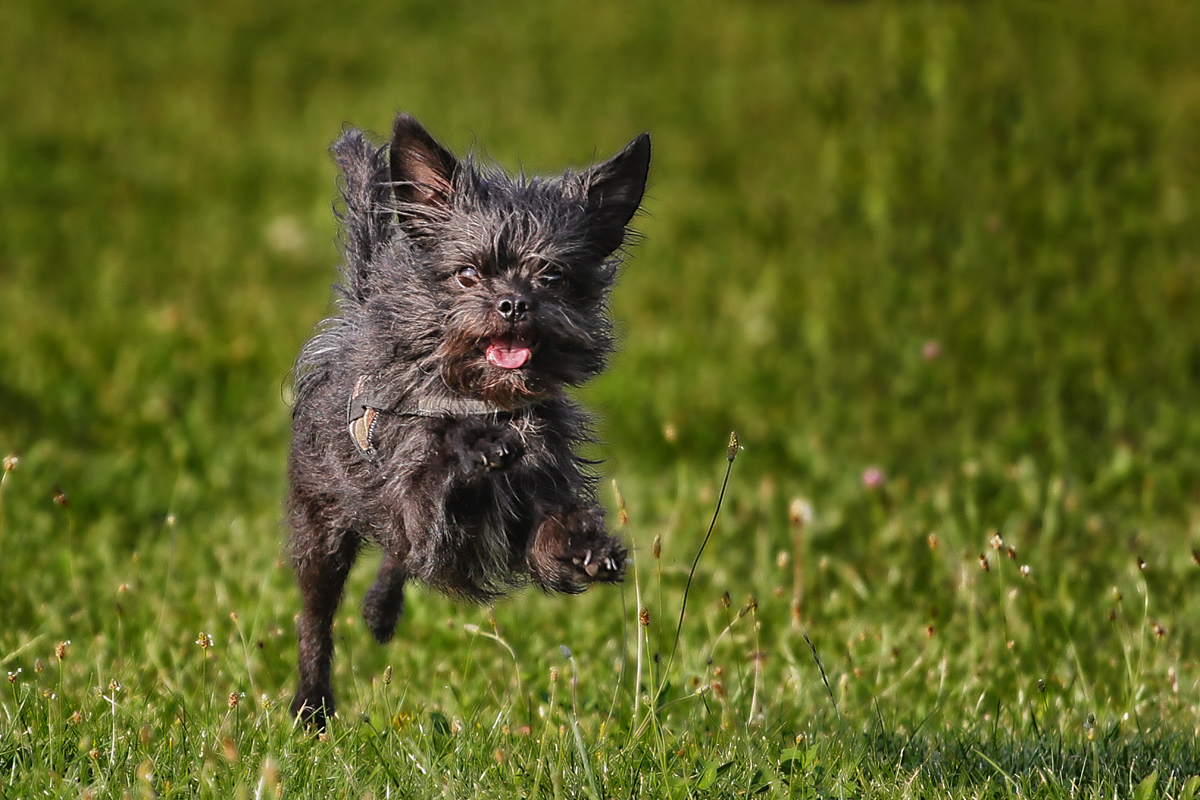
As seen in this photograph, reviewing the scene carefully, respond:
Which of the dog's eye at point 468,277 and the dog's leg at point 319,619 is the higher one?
the dog's eye at point 468,277

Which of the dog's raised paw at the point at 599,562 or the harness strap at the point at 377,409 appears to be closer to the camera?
the dog's raised paw at the point at 599,562

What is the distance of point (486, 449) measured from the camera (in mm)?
2943

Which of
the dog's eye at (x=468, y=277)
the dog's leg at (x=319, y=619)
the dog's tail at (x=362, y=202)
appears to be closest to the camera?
the dog's eye at (x=468, y=277)

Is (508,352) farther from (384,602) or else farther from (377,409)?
(384,602)

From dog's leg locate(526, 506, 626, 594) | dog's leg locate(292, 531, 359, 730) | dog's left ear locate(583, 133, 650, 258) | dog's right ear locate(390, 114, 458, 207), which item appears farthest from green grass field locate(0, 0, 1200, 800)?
dog's leg locate(526, 506, 626, 594)

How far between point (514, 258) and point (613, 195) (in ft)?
0.99

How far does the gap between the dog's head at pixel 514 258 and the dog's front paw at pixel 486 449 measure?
0.08 metres

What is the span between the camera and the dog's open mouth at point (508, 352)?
2900 millimetres

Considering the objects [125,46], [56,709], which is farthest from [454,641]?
[125,46]

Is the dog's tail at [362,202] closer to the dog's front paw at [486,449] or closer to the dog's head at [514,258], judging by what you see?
the dog's head at [514,258]

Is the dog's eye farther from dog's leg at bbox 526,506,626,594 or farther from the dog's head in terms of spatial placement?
dog's leg at bbox 526,506,626,594

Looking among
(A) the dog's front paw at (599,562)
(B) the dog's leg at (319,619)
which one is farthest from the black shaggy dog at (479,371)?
(B) the dog's leg at (319,619)

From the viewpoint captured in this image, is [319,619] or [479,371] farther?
[319,619]

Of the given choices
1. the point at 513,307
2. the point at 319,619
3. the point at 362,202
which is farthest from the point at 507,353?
the point at 319,619
